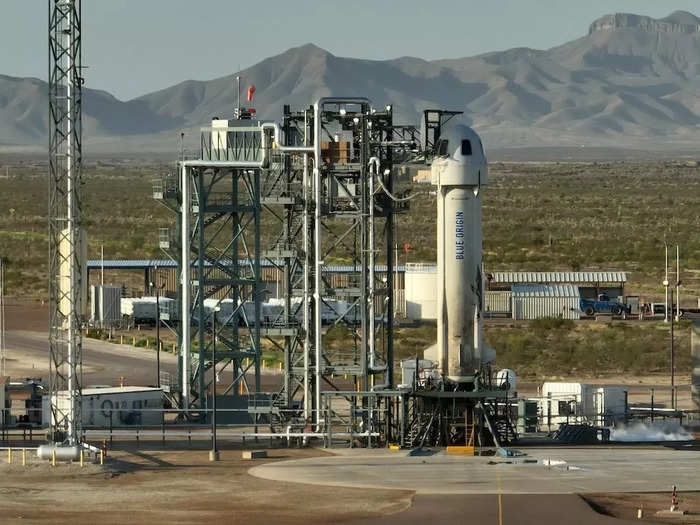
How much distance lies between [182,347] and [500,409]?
13.4 metres

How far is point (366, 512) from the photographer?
48.5m

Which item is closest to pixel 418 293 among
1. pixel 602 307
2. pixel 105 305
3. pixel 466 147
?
pixel 602 307

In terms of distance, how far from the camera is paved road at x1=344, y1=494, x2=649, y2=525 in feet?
153

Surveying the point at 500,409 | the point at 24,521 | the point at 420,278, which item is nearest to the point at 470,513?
the point at 24,521

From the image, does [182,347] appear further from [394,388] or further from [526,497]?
[526,497]

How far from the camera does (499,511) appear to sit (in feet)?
157

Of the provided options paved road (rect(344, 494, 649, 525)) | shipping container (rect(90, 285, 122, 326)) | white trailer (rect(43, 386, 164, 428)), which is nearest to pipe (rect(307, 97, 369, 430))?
white trailer (rect(43, 386, 164, 428))

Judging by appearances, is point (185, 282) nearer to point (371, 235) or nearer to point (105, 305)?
point (371, 235)

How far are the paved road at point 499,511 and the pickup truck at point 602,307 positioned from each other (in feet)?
206

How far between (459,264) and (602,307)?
52.7 metres

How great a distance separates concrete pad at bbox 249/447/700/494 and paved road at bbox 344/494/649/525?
1.16 m

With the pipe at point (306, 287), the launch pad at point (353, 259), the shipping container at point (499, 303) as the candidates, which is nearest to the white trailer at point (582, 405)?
the launch pad at point (353, 259)

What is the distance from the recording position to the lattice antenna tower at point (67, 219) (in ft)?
190

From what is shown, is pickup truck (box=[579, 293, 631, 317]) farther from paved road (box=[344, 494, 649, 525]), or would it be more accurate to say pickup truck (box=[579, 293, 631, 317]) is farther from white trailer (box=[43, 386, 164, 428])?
paved road (box=[344, 494, 649, 525])
